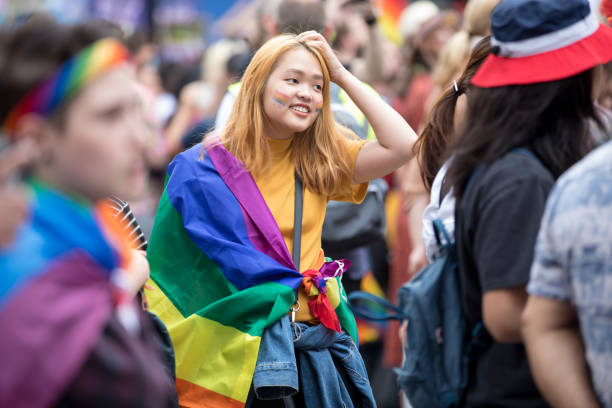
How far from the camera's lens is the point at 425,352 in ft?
7.74

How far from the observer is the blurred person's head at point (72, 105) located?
1.68m

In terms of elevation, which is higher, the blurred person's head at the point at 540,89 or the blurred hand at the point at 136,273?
the blurred person's head at the point at 540,89

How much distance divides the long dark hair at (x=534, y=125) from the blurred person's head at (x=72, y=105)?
3.21 ft

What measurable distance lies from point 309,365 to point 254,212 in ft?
2.07

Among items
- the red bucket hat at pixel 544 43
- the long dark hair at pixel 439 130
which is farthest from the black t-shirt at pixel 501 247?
the long dark hair at pixel 439 130

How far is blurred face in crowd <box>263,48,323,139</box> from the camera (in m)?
3.23

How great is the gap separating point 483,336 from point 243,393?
43.9 inches

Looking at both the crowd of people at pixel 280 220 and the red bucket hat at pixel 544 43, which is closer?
the crowd of people at pixel 280 220

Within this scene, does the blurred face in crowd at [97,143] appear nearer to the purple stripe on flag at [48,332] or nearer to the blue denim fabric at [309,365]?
the purple stripe on flag at [48,332]

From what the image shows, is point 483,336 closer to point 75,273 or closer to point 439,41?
point 75,273

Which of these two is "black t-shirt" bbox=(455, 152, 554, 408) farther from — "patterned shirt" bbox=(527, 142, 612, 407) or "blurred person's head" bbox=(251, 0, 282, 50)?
"blurred person's head" bbox=(251, 0, 282, 50)

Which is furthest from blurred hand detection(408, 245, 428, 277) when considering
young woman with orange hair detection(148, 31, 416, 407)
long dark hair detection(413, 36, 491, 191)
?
long dark hair detection(413, 36, 491, 191)

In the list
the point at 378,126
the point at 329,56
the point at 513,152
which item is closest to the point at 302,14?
the point at 329,56

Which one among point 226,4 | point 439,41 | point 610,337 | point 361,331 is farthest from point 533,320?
point 226,4
